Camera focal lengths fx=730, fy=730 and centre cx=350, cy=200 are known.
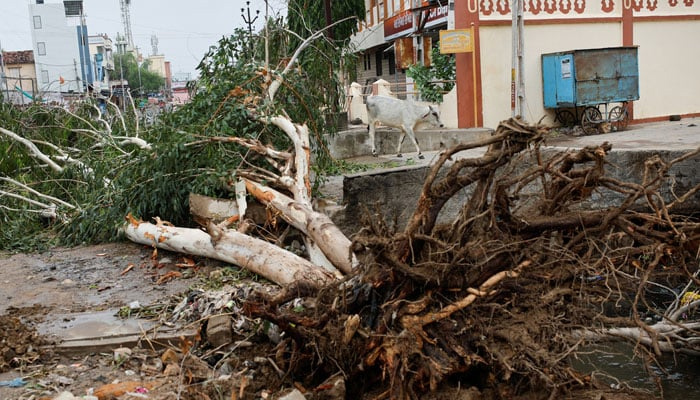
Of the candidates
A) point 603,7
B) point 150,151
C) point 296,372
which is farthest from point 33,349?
point 603,7

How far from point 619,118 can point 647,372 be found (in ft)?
29.3

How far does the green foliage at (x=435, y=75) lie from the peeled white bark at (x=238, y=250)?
32.7 ft

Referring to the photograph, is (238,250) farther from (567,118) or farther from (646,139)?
(567,118)

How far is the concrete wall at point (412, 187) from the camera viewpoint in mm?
8773

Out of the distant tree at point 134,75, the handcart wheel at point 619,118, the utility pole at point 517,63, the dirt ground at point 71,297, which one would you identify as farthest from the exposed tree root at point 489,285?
the distant tree at point 134,75

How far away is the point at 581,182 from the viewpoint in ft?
15.8

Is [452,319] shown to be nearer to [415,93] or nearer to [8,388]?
[8,388]

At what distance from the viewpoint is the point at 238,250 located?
22.3 ft

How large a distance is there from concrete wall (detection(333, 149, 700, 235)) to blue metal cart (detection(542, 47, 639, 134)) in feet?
15.6

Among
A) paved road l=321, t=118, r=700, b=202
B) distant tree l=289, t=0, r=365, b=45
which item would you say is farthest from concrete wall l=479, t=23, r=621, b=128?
distant tree l=289, t=0, r=365, b=45

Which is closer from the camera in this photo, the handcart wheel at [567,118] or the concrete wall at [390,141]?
the concrete wall at [390,141]

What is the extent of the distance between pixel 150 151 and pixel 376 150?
18.3 feet

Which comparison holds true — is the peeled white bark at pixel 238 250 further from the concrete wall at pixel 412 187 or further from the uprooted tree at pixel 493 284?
the concrete wall at pixel 412 187

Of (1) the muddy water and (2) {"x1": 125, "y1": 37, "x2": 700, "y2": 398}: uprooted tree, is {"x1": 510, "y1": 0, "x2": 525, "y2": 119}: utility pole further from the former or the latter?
(2) {"x1": 125, "y1": 37, "x2": 700, "y2": 398}: uprooted tree
